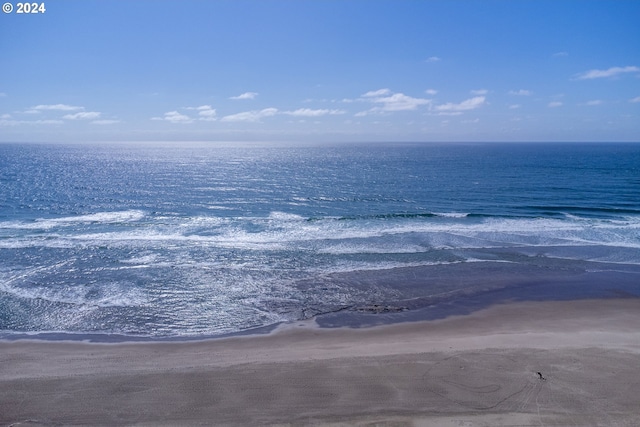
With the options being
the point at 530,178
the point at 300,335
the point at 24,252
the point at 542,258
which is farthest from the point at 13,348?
the point at 530,178

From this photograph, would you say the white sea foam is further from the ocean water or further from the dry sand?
the dry sand

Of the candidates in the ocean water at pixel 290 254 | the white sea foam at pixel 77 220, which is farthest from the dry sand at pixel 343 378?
the white sea foam at pixel 77 220

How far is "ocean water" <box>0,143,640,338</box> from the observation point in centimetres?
2112

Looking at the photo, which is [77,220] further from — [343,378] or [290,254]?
[343,378]

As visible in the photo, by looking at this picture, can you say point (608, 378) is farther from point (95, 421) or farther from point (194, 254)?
point (194, 254)

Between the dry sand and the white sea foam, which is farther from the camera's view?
the white sea foam

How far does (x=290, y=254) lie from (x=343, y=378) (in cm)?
1582

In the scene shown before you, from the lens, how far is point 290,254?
29781 mm

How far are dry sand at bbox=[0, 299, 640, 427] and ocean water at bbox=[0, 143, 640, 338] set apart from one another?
2.33 m

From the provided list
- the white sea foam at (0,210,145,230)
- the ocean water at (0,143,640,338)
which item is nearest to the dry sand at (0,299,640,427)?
the ocean water at (0,143,640,338)

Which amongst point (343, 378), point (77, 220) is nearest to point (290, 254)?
point (343, 378)

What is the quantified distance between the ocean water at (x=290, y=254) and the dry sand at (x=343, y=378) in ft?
7.64

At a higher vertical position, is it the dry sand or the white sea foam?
the white sea foam

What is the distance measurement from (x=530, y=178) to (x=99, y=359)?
229 feet
